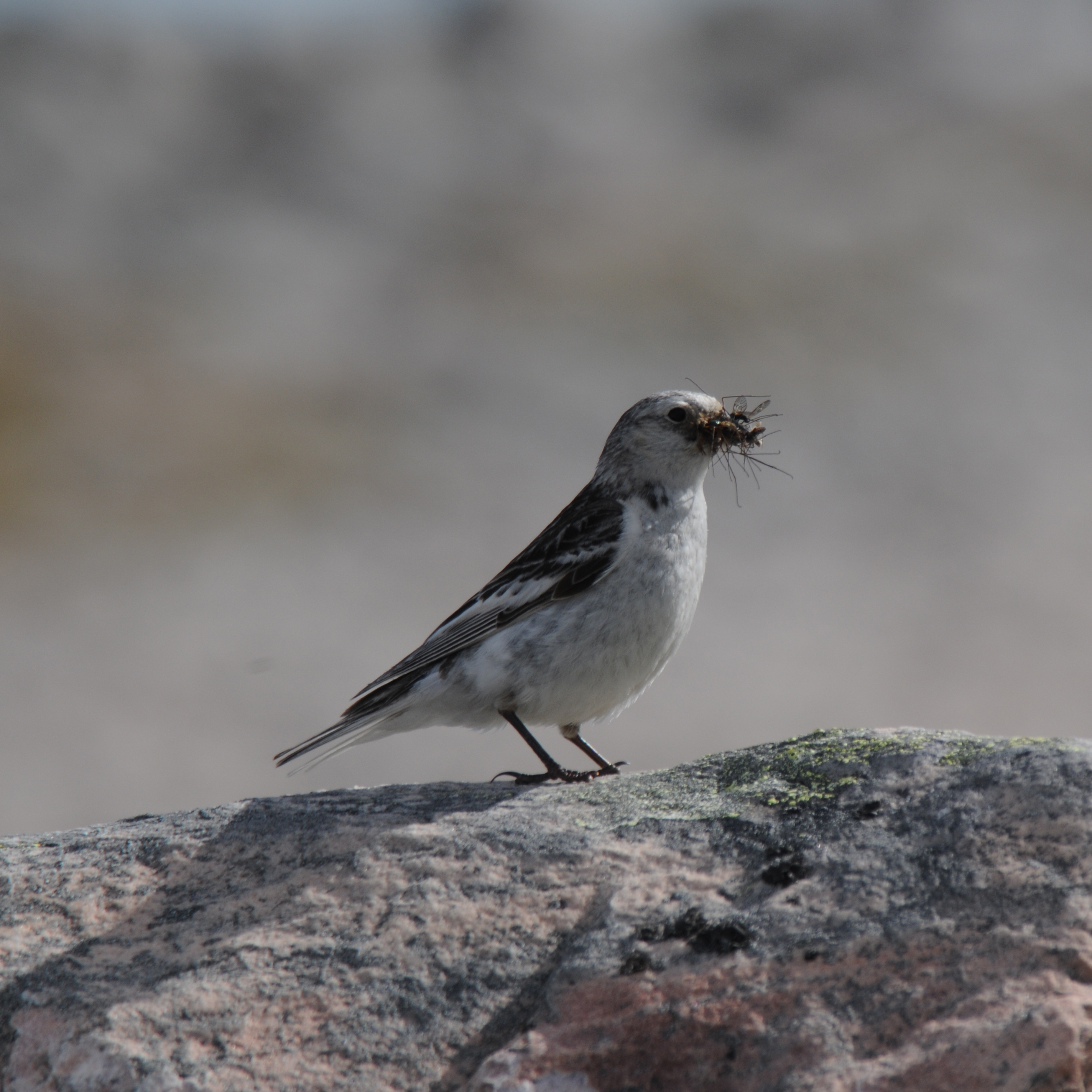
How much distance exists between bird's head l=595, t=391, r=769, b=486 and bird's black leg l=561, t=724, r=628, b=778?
1191 millimetres

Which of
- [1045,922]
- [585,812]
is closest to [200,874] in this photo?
[585,812]

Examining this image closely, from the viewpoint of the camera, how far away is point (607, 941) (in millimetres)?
3014

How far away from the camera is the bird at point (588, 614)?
199 inches

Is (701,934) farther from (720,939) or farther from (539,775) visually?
(539,775)

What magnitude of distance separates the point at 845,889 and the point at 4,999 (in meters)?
2.20

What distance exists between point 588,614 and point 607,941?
→ 216cm

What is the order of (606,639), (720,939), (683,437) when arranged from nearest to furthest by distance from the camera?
(720,939) → (606,639) → (683,437)

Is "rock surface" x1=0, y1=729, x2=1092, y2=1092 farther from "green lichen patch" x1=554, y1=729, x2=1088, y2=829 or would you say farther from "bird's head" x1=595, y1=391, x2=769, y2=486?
"bird's head" x1=595, y1=391, x2=769, y2=486

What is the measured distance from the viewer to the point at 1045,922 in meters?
2.75

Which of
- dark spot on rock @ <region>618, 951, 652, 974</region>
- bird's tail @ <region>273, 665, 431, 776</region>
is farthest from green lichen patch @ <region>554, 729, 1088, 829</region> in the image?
bird's tail @ <region>273, 665, 431, 776</region>

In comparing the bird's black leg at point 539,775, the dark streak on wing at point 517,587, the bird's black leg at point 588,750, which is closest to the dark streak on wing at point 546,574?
the dark streak on wing at point 517,587

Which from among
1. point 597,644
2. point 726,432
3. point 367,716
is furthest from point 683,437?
point 367,716

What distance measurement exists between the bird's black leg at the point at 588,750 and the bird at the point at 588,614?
1 cm

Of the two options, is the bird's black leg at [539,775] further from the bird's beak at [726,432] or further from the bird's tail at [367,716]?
the bird's beak at [726,432]
